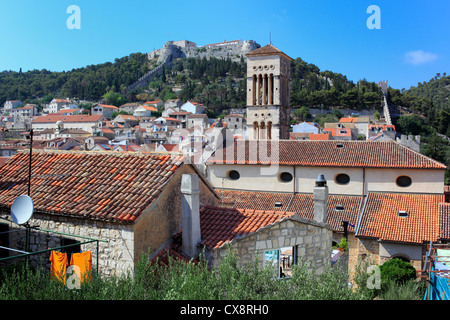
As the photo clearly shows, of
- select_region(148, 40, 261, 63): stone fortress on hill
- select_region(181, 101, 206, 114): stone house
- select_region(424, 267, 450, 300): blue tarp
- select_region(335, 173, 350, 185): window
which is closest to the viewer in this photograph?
select_region(424, 267, 450, 300): blue tarp

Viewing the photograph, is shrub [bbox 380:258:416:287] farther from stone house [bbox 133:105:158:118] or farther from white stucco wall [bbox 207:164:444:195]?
stone house [bbox 133:105:158:118]

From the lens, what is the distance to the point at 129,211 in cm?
827

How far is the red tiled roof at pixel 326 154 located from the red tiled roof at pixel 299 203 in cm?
207

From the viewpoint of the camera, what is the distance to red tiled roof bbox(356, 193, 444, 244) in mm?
19172

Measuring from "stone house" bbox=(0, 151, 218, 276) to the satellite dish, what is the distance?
0.52 meters

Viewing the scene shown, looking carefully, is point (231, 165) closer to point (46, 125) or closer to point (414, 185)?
point (414, 185)

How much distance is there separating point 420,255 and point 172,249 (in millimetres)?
14605

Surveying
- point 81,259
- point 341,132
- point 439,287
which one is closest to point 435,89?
point 341,132

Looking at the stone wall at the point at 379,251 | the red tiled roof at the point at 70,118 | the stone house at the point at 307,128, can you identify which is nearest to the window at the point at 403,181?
the stone wall at the point at 379,251

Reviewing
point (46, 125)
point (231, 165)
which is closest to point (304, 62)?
point (46, 125)

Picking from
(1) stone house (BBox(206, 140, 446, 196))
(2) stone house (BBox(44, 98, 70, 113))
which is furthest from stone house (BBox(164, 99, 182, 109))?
(1) stone house (BBox(206, 140, 446, 196))

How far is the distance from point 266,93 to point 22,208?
2772 centimetres

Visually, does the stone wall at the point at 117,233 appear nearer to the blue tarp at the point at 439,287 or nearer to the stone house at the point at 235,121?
the blue tarp at the point at 439,287

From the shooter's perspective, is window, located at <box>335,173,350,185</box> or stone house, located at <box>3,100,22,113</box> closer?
window, located at <box>335,173,350,185</box>
